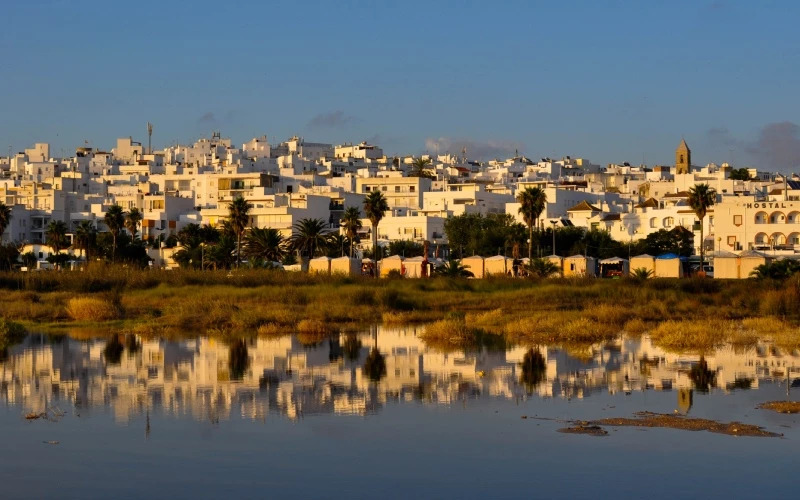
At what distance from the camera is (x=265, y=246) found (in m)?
96.4

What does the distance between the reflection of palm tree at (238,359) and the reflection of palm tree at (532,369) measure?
6.79 m

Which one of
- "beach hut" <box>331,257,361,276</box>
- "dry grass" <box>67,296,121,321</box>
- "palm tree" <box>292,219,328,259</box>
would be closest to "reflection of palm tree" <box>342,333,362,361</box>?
"dry grass" <box>67,296,121,321</box>

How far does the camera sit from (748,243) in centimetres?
10069

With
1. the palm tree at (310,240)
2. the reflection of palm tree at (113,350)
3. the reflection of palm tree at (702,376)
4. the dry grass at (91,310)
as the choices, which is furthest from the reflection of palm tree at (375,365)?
the palm tree at (310,240)

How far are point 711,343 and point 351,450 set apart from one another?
60.3 feet

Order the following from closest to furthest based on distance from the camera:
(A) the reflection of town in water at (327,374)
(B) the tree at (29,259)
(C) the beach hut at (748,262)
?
(A) the reflection of town in water at (327,374) → (C) the beach hut at (748,262) → (B) the tree at (29,259)

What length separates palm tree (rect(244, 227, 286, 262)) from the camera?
96.7 m

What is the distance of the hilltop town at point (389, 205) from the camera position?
101 metres

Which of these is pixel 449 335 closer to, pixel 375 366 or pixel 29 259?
pixel 375 366

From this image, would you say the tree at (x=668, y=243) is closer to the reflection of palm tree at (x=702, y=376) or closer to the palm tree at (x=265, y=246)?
the palm tree at (x=265, y=246)

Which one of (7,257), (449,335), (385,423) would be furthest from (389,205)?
(385,423)

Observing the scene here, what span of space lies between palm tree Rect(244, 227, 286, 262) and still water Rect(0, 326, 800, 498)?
60.1 metres

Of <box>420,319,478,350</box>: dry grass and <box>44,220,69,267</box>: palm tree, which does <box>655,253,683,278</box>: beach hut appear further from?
<box>44,220,69,267</box>: palm tree

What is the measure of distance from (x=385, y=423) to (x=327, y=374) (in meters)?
7.40
